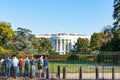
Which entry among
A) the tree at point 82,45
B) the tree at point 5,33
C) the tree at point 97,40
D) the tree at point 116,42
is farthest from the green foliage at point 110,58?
the tree at point 82,45

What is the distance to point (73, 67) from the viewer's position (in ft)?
131

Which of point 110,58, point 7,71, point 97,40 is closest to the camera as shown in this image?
point 7,71

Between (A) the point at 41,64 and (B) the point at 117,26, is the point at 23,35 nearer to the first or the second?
(B) the point at 117,26

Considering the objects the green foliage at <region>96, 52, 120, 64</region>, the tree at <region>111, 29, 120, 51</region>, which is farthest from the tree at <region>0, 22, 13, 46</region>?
the green foliage at <region>96, 52, 120, 64</region>

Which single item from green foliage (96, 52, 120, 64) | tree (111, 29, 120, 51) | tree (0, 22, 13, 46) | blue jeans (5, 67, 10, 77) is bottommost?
blue jeans (5, 67, 10, 77)

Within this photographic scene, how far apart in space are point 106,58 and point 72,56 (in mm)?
18871

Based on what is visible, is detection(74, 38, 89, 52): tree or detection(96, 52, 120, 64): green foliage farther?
detection(74, 38, 89, 52): tree

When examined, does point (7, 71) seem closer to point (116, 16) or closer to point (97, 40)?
point (116, 16)

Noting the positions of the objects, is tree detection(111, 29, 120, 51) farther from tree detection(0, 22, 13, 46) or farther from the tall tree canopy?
tree detection(0, 22, 13, 46)

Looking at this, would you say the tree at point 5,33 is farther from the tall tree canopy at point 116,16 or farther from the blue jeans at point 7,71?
the blue jeans at point 7,71

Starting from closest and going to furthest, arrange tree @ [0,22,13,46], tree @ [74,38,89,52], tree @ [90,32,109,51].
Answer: tree @ [0,22,13,46] → tree @ [90,32,109,51] → tree @ [74,38,89,52]

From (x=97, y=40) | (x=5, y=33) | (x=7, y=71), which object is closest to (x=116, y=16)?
(x=5, y=33)

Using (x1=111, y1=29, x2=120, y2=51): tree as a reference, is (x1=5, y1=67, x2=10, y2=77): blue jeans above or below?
below

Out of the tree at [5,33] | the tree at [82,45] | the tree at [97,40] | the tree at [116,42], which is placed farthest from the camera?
the tree at [82,45]
